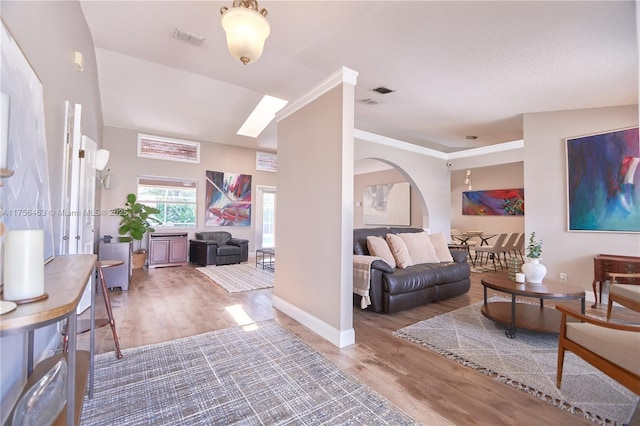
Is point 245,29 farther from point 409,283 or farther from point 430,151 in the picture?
point 430,151

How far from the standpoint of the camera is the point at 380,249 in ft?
12.3

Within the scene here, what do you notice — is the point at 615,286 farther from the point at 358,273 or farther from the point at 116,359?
the point at 116,359

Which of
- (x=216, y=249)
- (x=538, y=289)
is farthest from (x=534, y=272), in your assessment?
(x=216, y=249)

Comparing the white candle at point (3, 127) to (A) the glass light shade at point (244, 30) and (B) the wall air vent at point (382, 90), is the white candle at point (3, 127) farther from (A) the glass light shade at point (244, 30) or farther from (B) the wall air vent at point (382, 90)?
(B) the wall air vent at point (382, 90)

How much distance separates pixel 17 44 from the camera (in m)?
1.36

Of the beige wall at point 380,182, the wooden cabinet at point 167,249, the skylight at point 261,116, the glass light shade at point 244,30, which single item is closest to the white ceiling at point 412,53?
the glass light shade at point 244,30

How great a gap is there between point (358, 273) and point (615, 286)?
248 cm

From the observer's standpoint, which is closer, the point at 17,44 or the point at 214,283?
the point at 17,44

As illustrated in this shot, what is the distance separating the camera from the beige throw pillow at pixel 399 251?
3752mm

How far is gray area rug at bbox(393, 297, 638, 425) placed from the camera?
1.77 m

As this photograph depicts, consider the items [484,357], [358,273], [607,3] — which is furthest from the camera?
[358,273]

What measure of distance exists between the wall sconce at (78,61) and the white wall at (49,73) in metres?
0.06

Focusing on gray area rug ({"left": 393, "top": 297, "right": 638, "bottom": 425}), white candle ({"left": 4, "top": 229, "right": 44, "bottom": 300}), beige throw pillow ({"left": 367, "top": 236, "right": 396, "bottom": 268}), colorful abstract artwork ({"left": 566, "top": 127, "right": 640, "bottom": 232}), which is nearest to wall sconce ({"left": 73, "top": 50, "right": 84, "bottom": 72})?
white candle ({"left": 4, "top": 229, "right": 44, "bottom": 300})

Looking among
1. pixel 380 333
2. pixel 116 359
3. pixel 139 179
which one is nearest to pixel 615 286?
pixel 380 333
